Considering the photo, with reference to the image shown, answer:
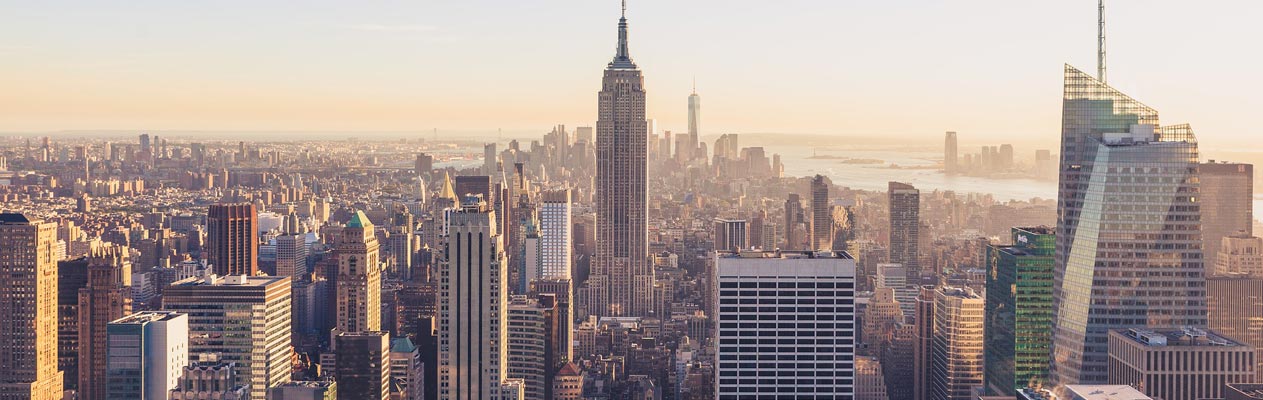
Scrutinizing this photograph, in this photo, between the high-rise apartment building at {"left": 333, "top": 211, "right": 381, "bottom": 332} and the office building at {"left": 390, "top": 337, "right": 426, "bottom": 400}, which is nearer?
the office building at {"left": 390, "top": 337, "right": 426, "bottom": 400}

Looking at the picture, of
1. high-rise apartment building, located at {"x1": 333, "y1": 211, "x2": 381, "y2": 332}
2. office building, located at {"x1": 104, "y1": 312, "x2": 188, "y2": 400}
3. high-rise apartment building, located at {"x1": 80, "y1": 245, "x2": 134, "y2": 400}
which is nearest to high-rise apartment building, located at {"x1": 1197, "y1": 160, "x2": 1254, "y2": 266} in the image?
office building, located at {"x1": 104, "y1": 312, "x2": 188, "y2": 400}

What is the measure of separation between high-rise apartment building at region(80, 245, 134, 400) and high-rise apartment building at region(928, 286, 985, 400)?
13.9m

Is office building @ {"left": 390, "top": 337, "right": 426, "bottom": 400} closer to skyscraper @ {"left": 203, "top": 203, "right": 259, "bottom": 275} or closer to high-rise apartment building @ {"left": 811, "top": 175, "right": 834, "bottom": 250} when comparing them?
skyscraper @ {"left": 203, "top": 203, "right": 259, "bottom": 275}

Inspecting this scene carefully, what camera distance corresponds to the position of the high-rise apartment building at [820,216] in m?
24.1

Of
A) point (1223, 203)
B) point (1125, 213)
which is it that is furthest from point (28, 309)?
point (1223, 203)

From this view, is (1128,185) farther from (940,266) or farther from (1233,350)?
(940,266)

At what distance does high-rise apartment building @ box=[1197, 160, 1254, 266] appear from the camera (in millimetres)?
17344

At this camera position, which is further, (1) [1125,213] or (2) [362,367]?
(2) [362,367]

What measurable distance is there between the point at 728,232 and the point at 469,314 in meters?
10.9

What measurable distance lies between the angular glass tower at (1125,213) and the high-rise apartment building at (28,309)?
1625 centimetres

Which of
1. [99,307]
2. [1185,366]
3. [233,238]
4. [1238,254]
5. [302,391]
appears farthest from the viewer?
[233,238]

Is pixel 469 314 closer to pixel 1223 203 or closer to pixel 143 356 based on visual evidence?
pixel 143 356

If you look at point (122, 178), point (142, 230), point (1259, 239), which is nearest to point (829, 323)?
point (1259, 239)

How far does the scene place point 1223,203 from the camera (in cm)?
1791
